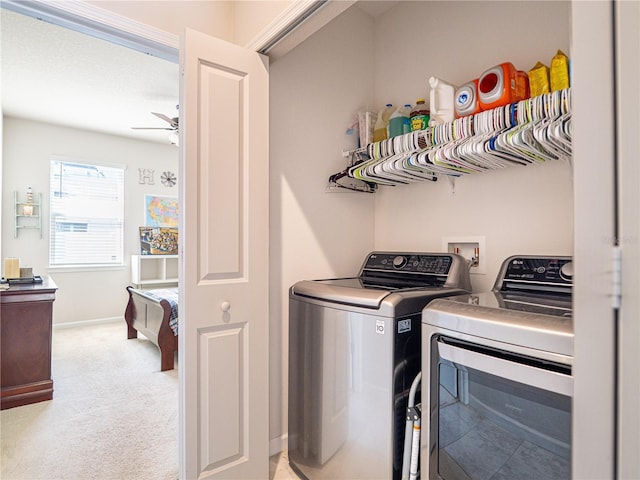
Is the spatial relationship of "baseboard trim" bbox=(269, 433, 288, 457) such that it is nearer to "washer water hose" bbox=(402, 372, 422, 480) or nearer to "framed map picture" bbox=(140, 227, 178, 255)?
"washer water hose" bbox=(402, 372, 422, 480)

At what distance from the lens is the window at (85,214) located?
5.00 meters

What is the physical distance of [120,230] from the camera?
5508 millimetres

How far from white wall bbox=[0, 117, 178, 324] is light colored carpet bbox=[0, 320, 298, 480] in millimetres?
1675

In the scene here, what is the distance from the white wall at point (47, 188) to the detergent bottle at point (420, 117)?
499 cm

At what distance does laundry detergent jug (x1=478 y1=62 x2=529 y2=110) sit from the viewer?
59.4 inches

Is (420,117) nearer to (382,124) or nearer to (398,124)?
(398,124)

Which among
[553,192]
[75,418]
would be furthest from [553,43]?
[75,418]

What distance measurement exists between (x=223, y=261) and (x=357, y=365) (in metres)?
0.73

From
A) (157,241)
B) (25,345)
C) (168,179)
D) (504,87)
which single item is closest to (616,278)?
(504,87)

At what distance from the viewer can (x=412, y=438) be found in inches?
50.8

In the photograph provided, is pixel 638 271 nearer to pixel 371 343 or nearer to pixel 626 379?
pixel 626 379

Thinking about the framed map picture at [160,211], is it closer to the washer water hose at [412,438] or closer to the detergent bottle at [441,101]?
the detergent bottle at [441,101]

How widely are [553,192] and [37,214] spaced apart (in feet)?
19.3

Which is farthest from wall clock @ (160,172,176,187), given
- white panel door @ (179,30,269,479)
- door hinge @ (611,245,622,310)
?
door hinge @ (611,245,622,310)
